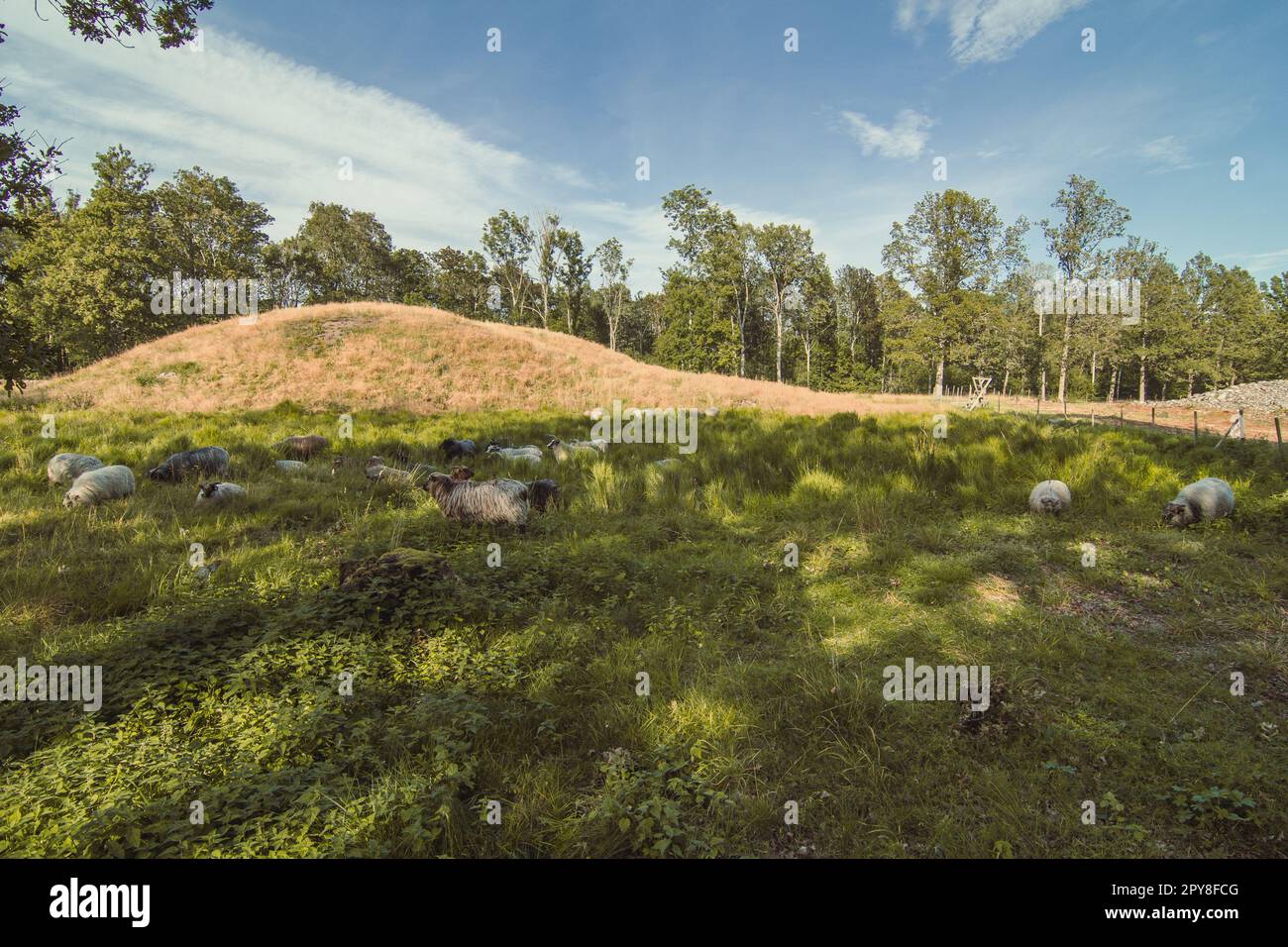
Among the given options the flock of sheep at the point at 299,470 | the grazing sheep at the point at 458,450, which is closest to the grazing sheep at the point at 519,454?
the flock of sheep at the point at 299,470

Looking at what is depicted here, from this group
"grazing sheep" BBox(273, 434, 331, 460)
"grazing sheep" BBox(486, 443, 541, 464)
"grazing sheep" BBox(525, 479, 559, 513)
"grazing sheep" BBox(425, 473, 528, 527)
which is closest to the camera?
"grazing sheep" BBox(425, 473, 528, 527)

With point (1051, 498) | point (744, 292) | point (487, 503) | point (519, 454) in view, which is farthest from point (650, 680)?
point (744, 292)

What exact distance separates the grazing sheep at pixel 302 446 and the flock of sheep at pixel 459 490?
141 centimetres

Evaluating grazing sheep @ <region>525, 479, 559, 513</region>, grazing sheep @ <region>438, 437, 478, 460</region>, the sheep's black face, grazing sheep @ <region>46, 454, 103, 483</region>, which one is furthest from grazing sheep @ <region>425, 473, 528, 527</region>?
the sheep's black face

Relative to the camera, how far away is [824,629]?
4.90 meters

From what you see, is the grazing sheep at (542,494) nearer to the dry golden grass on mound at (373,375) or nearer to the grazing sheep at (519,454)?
the grazing sheep at (519,454)

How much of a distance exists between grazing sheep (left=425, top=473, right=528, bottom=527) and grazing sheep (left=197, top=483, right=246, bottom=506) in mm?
3105

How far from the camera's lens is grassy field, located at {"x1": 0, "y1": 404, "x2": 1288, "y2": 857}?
8.56 feet

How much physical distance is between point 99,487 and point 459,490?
17.0 feet

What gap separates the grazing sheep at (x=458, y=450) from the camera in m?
12.1

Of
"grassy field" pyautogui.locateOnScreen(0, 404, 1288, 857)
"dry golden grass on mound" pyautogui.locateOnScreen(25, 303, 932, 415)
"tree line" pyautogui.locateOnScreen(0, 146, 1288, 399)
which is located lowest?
"grassy field" pyautogui.locateOnScreen(0, 404, 1288, 857)

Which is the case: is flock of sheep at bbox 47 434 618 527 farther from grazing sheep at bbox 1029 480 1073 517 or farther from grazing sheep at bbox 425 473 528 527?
grazing sheep at bbox 1029 480 1073 517

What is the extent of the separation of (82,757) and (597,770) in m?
2.81
